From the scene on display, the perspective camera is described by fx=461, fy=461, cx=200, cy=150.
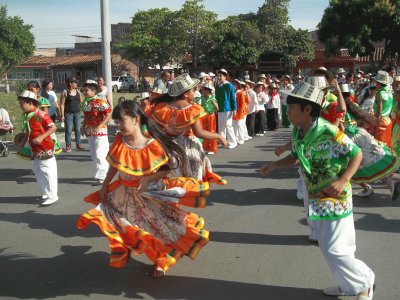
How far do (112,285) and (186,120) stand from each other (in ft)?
6.61

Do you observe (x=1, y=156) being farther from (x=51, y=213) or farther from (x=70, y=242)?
(x=70, y=242)

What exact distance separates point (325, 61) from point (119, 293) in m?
43.0

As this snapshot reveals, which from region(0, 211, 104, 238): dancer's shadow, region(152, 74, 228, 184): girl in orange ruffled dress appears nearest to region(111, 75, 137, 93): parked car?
region(0, 211, 104, 238): dancer's shadow

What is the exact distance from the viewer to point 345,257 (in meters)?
3.38

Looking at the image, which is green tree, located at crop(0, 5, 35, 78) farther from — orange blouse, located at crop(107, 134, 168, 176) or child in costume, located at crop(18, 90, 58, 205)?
orange blouse, located at crop(107, 134, 168, 176)

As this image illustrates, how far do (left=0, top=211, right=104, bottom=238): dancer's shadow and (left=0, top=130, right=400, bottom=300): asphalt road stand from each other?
13 millimetres

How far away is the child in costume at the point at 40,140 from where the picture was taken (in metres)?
6.49

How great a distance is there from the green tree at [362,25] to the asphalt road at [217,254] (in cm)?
2512

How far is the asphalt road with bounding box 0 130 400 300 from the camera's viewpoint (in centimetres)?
400

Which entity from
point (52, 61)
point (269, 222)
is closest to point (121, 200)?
point (269, 222)

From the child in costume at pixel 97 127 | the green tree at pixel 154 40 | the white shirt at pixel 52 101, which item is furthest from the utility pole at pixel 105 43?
the green tree at pixel 154 40

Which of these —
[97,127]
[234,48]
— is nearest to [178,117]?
[97,127]

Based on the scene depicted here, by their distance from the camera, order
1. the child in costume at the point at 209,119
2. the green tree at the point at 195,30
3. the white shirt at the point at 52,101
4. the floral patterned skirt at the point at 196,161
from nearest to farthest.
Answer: the floral patterned skirt at the point at 196,161
the child in costume at the point at 209,119
the white shirt at the point at 52,101
the green tree at the point at 195,30

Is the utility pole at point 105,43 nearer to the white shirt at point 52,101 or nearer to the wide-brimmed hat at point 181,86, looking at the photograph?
the white shirt at point 52,101
